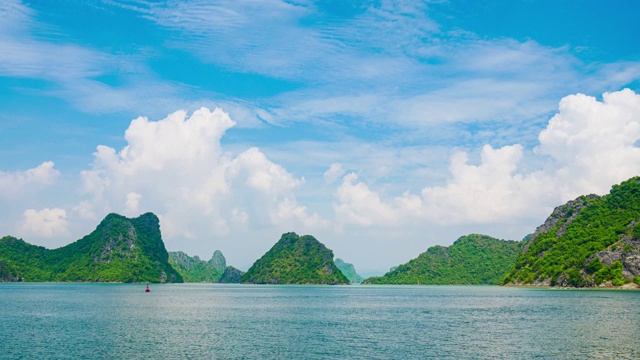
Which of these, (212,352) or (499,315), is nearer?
(212,352)

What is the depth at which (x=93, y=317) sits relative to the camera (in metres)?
107

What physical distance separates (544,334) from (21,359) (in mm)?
70435

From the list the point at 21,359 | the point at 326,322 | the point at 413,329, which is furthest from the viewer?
the point at 326,322

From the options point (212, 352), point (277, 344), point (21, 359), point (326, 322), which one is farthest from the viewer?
point (326, 322)

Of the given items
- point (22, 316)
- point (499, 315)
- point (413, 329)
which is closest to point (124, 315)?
point (22, 316)

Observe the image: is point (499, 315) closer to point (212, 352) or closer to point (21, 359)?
point (212, 352)

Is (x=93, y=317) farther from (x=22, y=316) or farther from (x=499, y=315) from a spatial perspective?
(x=499, y=315)

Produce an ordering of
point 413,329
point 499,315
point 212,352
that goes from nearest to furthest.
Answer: point 212,352, point 413,329, point 499,315

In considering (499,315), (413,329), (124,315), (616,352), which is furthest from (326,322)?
(616,352)

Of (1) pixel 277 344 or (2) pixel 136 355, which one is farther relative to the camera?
(1) pixel 277 344

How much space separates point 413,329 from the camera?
285 feet

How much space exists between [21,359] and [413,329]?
57418 mm

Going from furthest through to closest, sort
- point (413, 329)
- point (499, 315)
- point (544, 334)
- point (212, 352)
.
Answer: point (499, 315)
point (413, 329)
point (544, 334)
point (212, 352)

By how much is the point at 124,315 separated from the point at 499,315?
268 ft
